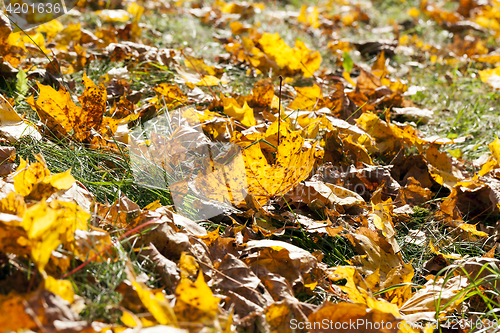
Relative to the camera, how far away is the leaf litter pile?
0.84m

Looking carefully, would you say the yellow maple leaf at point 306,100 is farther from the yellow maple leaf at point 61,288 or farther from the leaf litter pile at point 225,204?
the yellow maple leaf at point 61,288

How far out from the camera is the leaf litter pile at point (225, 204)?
842 mm

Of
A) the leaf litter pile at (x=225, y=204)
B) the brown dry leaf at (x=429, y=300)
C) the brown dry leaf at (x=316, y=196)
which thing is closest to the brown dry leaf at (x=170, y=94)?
the leaf litter pile at (x=225, y=204)

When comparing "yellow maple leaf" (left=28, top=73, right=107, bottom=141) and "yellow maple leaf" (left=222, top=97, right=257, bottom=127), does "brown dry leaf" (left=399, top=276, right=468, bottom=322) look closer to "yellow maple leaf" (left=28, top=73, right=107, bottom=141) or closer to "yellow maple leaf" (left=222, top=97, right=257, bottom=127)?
"yellow maple leaf" (left=222, top=97, right=257, bottom=127)

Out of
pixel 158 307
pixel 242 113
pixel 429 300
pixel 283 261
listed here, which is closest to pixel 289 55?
pixel 242 113

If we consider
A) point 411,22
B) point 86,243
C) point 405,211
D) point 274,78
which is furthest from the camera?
point 411,22

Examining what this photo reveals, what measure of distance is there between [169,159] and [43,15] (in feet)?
6.00

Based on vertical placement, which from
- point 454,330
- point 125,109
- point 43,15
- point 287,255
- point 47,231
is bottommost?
point 454,330

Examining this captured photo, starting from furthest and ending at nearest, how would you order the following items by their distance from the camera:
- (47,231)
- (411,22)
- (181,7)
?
(411,22), (181,7), (47,231)

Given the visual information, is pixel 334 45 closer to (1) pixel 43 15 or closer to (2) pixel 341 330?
(1) pixel 43 15

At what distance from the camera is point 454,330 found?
1062mm

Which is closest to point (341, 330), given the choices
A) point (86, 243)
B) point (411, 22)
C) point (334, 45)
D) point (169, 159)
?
point (86, 243)

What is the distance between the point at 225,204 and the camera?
4.46 ft

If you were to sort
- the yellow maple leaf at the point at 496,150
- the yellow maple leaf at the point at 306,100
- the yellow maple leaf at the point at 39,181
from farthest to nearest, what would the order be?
the yellow maple leaf at the point at 306,100 < the yellow maple leaf at the point at 496,150 < the yellow maple leaf at the point at 39,181
